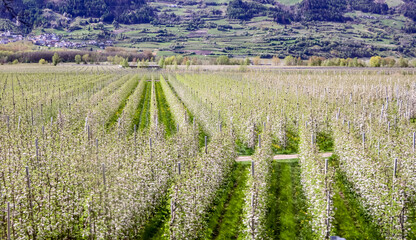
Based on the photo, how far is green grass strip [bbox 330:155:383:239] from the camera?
14289mm

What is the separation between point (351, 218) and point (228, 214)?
5076 millimetres

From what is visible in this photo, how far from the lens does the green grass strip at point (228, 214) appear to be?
571 inches

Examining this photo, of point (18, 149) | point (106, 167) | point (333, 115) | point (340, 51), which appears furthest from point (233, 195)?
point (340, 51)

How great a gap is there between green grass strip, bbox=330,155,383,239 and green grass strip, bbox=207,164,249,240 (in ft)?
12.5

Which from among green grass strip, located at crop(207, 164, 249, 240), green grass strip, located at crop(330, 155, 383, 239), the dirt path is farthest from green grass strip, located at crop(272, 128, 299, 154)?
green grass strip, located at crop(330, 155, 383, 239)

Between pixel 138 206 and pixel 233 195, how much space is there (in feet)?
18.0

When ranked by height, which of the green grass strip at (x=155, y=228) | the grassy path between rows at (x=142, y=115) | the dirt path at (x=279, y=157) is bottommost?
the dirt path at (x=279, y=157)

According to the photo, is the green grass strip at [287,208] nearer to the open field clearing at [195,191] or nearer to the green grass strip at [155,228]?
the open field clearing at [195,191]

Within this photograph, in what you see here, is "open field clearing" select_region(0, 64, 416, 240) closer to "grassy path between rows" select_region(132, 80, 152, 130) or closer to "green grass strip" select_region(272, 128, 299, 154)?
"green grass strip" select_region(272, 128, 299, 154)

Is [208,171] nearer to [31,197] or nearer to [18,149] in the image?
[31,197]

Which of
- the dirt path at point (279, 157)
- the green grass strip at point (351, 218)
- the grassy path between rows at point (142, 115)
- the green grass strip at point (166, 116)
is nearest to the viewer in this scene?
the green grass strip at point (351, 218)

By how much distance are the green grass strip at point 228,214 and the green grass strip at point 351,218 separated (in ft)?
12.5

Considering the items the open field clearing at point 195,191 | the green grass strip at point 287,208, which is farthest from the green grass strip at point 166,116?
the green grass strip at point 287,208

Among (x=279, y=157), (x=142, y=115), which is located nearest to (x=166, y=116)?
(x=142, y=115)
